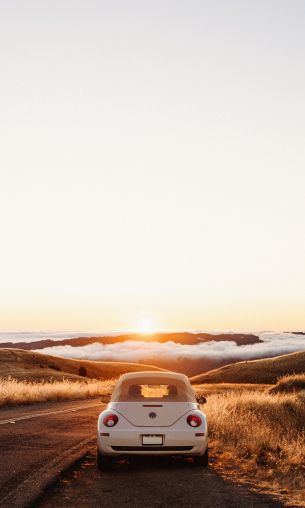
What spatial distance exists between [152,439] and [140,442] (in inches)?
8.0

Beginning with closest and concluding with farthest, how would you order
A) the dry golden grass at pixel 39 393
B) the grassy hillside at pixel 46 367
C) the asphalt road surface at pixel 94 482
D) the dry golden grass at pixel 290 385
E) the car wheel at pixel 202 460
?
the asphalt road surface at pixel 94 482 < the car wheel at pixel 202 460 < the dry golden grass at pixel 39 393 < the dry golden grass at pixel 290 385 < the grassy hillside at pixel 46 367

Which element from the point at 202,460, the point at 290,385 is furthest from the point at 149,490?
the point at 290,385

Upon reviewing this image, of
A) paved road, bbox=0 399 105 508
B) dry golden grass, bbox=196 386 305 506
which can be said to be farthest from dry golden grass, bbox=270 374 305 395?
dry golden grass, bbox=196 386 305 506

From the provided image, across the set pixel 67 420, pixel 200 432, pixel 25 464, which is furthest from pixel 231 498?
pixel 67 420

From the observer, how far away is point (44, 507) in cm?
800

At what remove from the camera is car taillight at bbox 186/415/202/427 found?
36.1ft

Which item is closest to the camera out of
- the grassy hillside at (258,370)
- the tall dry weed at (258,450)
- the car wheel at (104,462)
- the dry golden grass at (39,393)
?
the tall dry weed at (258,450)

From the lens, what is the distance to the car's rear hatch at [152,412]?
1095 centimetres

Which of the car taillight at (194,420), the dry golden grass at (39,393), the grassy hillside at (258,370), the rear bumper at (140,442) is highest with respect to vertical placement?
the car taillight at (194,420)

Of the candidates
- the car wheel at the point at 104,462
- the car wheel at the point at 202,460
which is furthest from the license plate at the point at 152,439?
the car wheel at the point at 202,460

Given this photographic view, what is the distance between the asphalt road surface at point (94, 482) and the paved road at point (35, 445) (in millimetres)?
14

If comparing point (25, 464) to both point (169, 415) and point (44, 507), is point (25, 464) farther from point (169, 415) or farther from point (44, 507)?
point (44, 507)

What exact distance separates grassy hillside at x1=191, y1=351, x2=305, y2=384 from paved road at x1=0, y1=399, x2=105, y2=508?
196 ft

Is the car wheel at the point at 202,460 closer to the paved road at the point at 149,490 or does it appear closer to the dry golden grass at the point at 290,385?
the paved road at the point at 149,490
